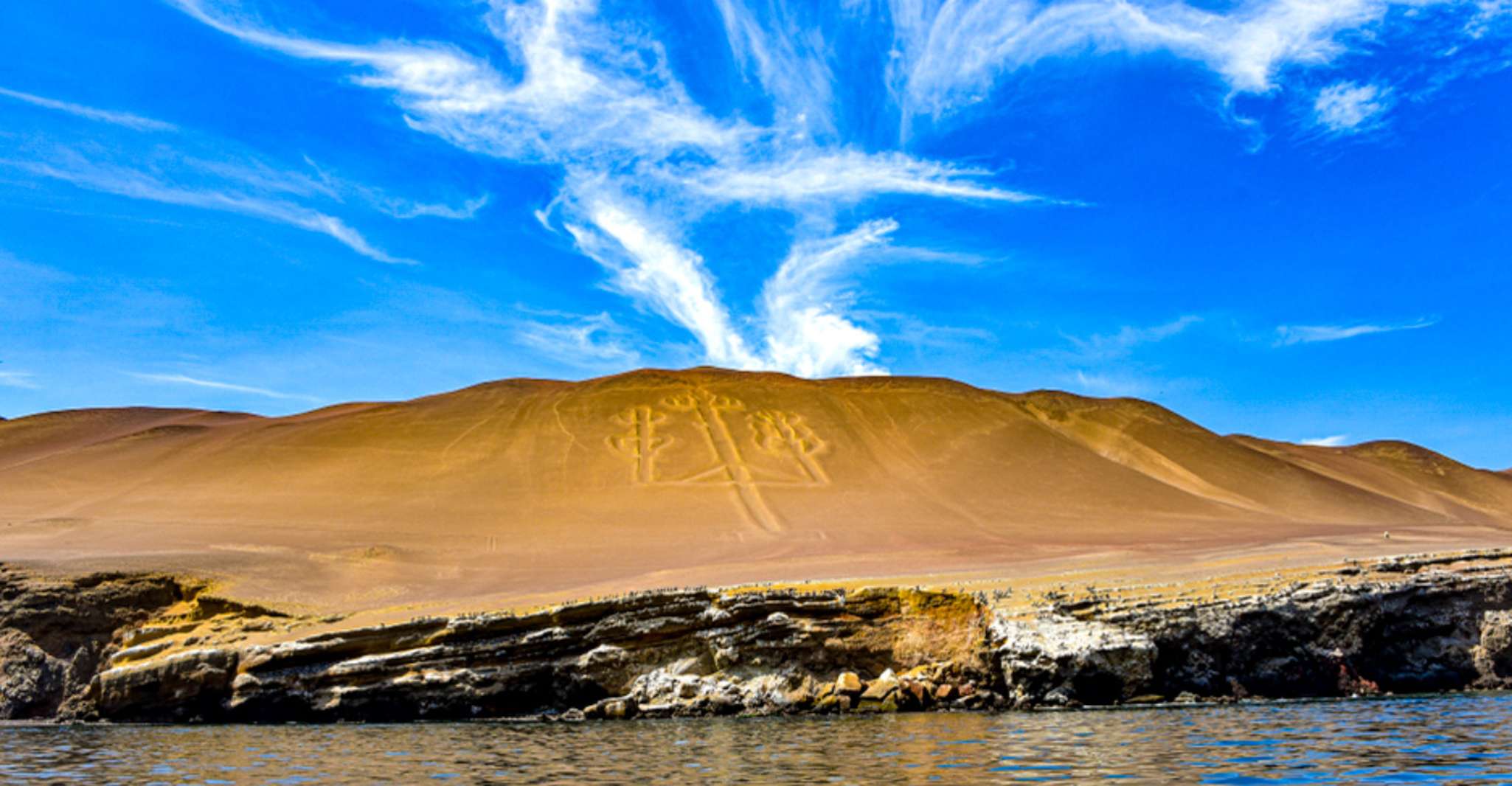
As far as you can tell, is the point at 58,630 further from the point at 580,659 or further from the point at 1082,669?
the point at 1082,669

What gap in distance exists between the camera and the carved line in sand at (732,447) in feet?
161

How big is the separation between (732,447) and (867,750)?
4189 cm

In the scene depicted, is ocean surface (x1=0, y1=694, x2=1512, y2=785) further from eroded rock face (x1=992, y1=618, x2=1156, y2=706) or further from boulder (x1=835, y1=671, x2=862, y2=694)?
boulder (x1=835, y1=671, x2=862, y2=694)

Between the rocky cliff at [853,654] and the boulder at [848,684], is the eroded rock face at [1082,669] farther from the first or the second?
the boulder at [848,684]

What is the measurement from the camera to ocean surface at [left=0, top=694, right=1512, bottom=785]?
10867 mm

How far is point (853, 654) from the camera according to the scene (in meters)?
20.4

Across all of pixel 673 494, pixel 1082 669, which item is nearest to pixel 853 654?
pixel 1082 669

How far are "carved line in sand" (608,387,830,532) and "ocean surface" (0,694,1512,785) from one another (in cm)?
2565

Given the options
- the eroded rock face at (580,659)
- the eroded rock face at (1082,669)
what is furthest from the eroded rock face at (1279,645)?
the eroded rock face at (580,659)

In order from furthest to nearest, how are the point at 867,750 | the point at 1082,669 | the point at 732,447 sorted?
the point at 732,447 < the point at 1082,669 < the point at 867,750

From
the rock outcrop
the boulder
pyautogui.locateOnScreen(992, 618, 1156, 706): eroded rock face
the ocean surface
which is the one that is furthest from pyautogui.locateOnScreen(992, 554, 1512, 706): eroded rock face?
the rock outcrop

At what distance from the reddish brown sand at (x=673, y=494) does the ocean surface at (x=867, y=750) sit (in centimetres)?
1009

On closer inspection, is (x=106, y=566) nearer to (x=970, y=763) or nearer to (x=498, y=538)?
(x=498, y=538)

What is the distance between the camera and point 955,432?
5850 cm
